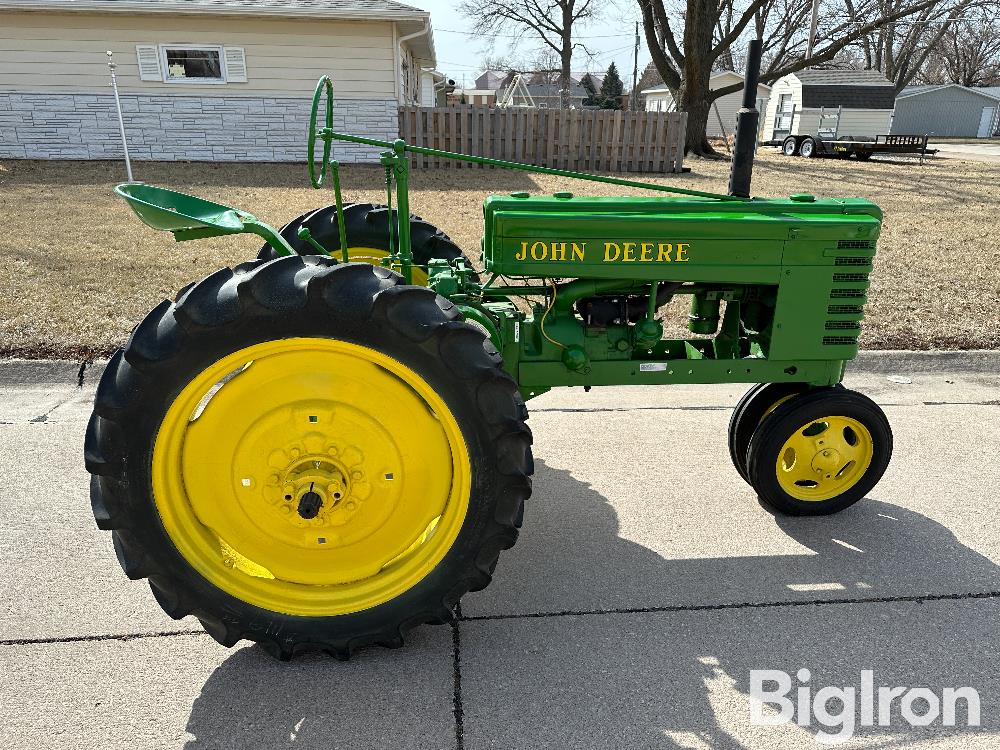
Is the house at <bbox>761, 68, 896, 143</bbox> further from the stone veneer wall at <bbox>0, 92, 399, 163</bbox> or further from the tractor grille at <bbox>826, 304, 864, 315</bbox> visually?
the tractor grille at <bbox>826, 304, 864, 315</bbox>

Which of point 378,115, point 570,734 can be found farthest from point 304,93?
point 570,734

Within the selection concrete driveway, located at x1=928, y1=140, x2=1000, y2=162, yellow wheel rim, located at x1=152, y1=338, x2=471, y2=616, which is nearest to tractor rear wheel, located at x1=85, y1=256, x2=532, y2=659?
yellow wheel rim, located at x1=152, y1=338, x2=471, y2=616

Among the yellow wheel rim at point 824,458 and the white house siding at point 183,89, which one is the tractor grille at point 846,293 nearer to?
the yellow wheel rim at point 824,458

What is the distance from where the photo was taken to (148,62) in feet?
42.7

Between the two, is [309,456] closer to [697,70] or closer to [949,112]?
[697,70]

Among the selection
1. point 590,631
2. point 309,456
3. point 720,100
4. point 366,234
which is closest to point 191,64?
point 366,234

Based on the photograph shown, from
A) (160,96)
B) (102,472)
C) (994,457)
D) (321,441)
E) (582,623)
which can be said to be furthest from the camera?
(160,96)

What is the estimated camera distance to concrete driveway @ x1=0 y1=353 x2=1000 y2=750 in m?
2.02

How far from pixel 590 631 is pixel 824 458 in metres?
1.28

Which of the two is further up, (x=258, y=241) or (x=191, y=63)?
(x=191, y=63)

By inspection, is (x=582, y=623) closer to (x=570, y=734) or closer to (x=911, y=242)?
(x=570, y=734)

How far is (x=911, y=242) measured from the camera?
8.05 metres

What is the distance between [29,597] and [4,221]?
7.07m

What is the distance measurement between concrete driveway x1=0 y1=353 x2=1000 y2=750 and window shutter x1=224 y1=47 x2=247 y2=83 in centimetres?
1153
